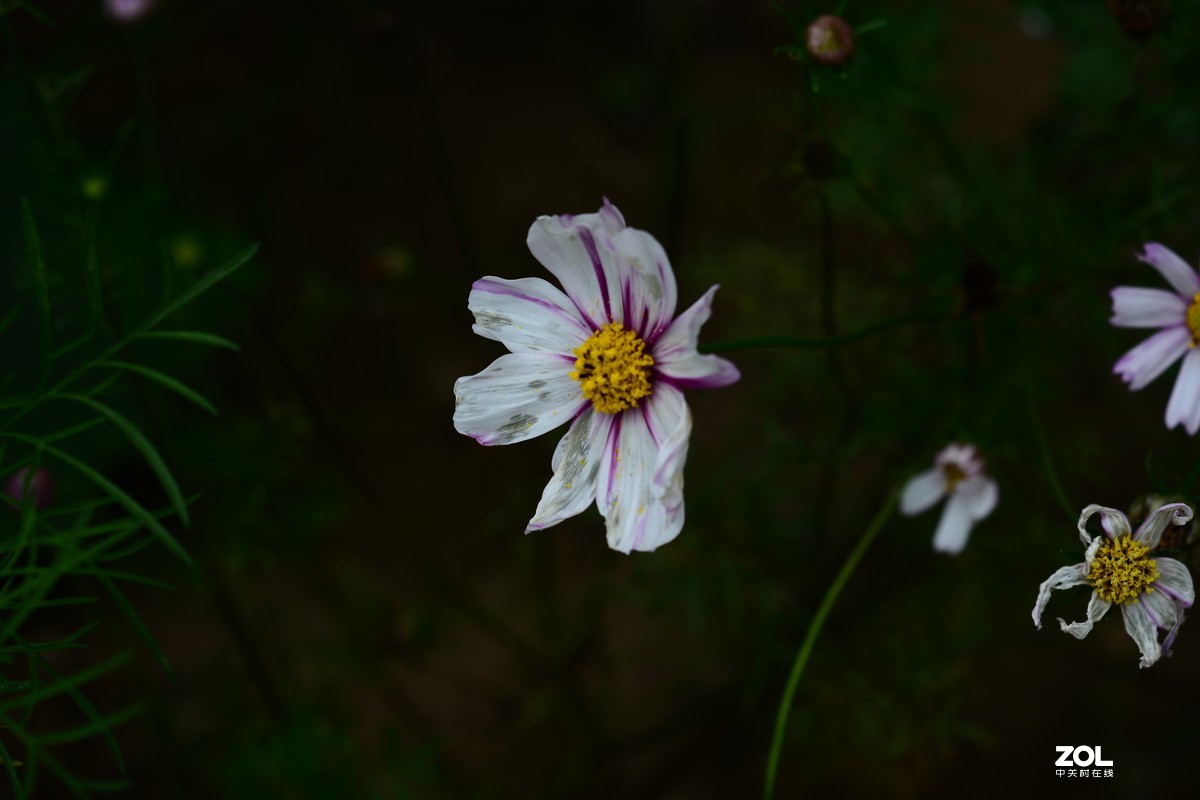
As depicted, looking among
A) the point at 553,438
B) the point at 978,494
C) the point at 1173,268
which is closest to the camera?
the point at 1173,268

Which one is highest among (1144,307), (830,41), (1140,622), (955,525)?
(830,41)

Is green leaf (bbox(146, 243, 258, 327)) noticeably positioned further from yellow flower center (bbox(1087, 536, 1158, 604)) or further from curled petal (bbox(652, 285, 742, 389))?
yellow flower center (bbox(1087, 536, 1158, 604))

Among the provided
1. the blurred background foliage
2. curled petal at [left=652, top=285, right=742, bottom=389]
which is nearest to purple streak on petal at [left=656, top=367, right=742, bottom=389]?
curled petal at [left=652, top=285, right=742, bottom=389]

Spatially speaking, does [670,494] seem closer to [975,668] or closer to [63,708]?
[975,668]

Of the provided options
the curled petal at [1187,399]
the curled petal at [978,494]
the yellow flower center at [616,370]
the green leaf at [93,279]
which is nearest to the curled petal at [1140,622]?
the curled petal at [1187,399]

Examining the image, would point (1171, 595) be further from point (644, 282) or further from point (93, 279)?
point (93, 279)

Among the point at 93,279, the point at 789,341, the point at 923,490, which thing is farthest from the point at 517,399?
the point at 923,490
